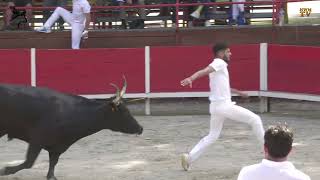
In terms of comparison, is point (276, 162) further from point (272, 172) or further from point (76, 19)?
point (76, 19)

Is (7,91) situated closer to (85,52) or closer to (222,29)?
(85,52)

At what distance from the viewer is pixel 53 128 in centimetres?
713

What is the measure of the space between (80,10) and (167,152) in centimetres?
452

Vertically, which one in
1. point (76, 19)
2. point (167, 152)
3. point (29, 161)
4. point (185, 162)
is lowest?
point (167, 152)

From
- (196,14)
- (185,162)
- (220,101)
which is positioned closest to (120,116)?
(185,162)

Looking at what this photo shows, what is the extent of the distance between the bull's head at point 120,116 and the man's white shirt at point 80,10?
554 cm

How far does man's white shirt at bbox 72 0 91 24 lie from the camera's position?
41.3 ft

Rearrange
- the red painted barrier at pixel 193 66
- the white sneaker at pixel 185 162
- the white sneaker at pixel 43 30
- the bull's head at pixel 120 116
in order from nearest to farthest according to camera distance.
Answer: the bull's head at pixel 120 116 → the white sneaker at pixel 185 162 → the red painted barrier at pixel 193 66 → the white sneaker at pixel 43 30

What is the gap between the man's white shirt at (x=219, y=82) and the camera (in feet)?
24.1

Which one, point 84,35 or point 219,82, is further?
point 84,35

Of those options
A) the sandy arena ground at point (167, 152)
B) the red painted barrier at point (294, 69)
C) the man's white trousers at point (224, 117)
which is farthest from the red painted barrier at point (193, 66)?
the man's white trousers at point (224, 117)

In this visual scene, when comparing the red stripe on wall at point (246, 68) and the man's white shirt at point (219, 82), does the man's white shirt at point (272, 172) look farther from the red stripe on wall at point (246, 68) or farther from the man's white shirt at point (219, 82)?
the red stripe on wall at point (246, 68)

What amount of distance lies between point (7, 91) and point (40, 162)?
1.54m

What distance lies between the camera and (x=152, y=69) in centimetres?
1300
